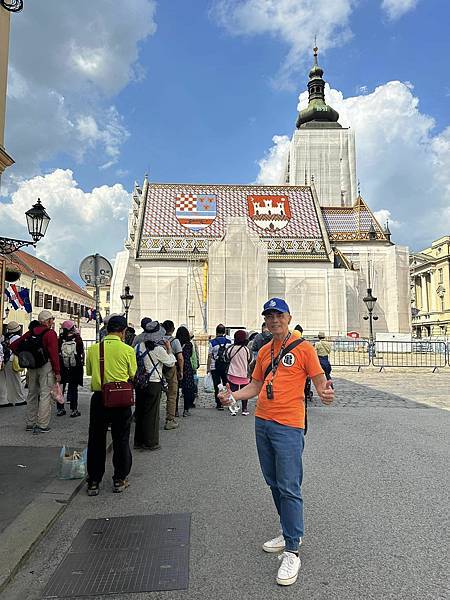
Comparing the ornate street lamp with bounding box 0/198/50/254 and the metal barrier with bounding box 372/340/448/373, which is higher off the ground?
the ornate street lamp with bounding box 0/198/50/254

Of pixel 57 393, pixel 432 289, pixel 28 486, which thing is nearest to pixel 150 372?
pixel 57 393

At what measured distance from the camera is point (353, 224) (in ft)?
171

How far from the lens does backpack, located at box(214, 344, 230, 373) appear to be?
395 inches

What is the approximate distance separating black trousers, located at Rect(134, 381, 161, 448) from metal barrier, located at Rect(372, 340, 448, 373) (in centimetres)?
1887

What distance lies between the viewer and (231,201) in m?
49.6

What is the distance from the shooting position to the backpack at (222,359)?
1002 cm

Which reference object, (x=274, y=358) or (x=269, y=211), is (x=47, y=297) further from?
(x=274, y=358)

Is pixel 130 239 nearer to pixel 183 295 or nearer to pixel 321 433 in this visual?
pixel 183 295

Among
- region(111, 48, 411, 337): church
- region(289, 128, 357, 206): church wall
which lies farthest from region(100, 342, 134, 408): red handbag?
region(289, 128, 357, 206): church wall

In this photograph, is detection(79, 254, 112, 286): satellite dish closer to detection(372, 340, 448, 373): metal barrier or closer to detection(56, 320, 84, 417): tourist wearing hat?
detection(56, 320, 84, 417): tourist wearing hat

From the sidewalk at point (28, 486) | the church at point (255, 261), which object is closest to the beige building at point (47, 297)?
the church at point (255, 261)

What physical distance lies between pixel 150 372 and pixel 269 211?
44414mm

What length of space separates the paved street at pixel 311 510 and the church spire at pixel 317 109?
214ft

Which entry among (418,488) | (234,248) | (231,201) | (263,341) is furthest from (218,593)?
(231,201)
